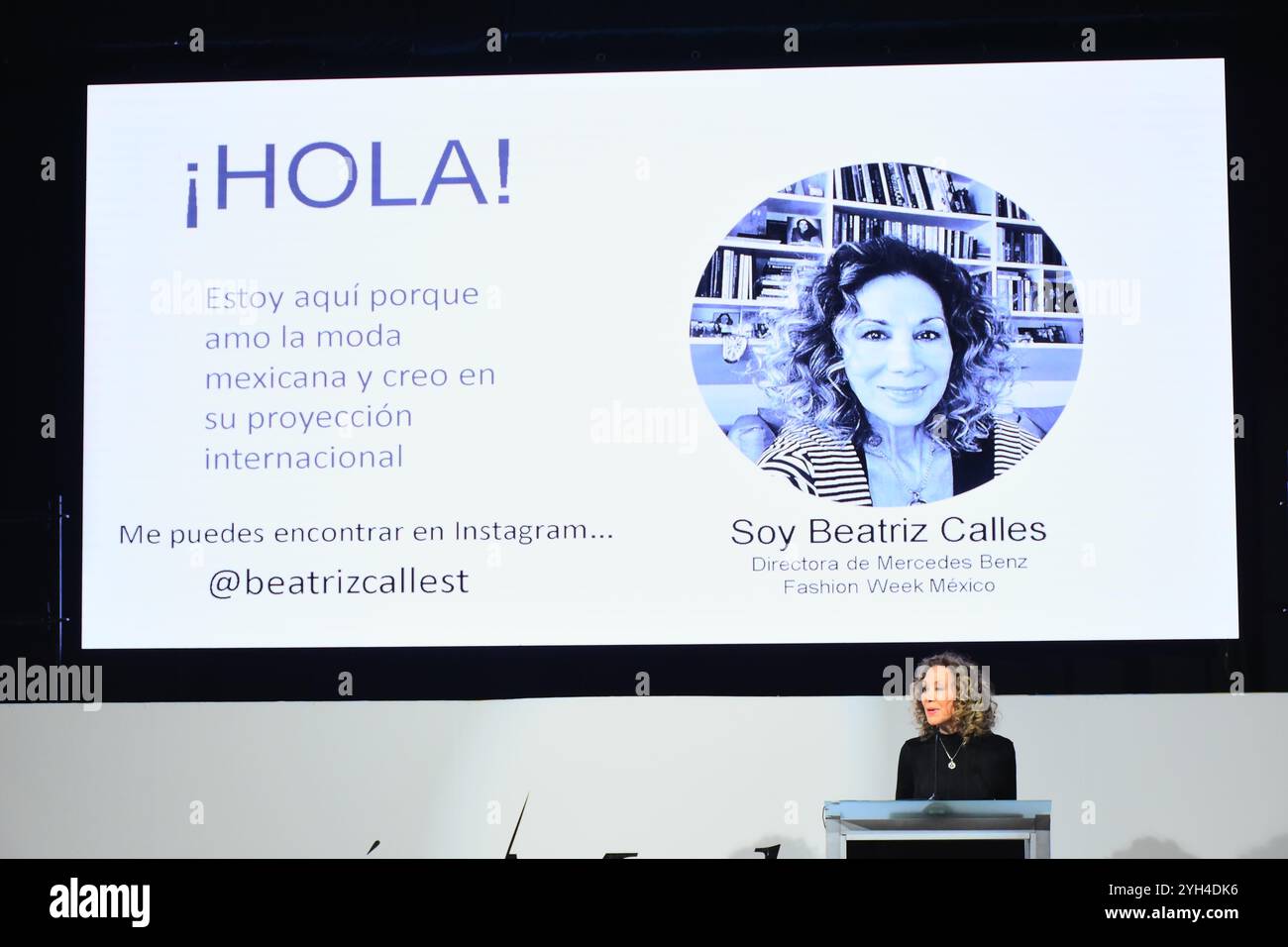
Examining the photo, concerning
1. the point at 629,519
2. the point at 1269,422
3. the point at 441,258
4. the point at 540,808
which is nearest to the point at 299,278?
the point at 441,258

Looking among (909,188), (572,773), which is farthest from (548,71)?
(572,773)

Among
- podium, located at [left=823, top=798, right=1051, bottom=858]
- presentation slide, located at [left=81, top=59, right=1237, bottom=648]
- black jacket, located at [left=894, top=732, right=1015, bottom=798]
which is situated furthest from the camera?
presentation slide, located at [left=81, top=59, right=1237, bottom=648]

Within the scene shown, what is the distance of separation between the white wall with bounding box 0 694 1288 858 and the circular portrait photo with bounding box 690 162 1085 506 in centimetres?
66

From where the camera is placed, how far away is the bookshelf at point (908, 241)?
150 inches

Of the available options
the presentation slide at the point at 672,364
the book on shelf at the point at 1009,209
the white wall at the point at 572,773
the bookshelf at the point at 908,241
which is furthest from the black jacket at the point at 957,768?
the book on shelf at the point at 1009,209

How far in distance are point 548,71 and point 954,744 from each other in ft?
6.69

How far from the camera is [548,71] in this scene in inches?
155

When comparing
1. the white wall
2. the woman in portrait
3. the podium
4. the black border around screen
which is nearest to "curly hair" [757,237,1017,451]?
the woman in portrait

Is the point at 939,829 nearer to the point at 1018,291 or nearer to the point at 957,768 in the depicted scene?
the point at 957,768

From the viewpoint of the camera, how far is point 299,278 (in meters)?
3.88

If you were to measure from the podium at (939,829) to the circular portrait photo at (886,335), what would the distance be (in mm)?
1233

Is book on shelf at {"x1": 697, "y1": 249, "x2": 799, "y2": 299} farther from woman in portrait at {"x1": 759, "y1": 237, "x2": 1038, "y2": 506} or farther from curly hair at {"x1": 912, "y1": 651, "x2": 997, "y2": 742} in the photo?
curly hair at {"x1": 912, "y1": 651, "x2": 997, "y2": 742}

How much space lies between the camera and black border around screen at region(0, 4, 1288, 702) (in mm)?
3793
